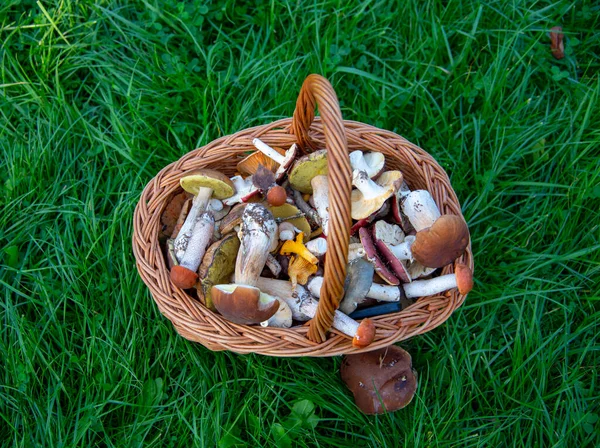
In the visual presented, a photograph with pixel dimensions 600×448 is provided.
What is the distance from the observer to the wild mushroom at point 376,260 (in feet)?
7.82

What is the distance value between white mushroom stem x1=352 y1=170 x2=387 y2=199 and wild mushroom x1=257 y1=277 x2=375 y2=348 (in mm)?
526

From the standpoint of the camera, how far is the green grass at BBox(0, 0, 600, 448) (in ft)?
8.89

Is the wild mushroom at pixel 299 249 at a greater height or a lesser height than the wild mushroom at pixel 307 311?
greater

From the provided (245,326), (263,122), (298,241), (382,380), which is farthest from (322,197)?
(263,122)

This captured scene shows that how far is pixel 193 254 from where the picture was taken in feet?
8.15

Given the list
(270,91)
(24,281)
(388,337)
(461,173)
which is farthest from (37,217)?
(461,173)

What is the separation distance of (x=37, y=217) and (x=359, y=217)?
6.25ft

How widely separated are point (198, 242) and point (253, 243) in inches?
11.8

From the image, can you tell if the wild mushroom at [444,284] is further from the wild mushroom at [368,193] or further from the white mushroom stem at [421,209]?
the wild mushroom at [368,193]

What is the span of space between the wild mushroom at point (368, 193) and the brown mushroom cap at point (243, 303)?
2.06ft

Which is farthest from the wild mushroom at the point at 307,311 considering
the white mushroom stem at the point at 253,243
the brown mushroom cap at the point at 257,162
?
the brown mushroom cap at the point at 257,162

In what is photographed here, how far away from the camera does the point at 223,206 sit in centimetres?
277

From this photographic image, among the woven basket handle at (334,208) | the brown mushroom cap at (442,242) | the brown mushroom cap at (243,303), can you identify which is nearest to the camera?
the woven basket handle at (334,208)

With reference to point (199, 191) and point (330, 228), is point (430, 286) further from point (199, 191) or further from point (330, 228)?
point (199, 191)
